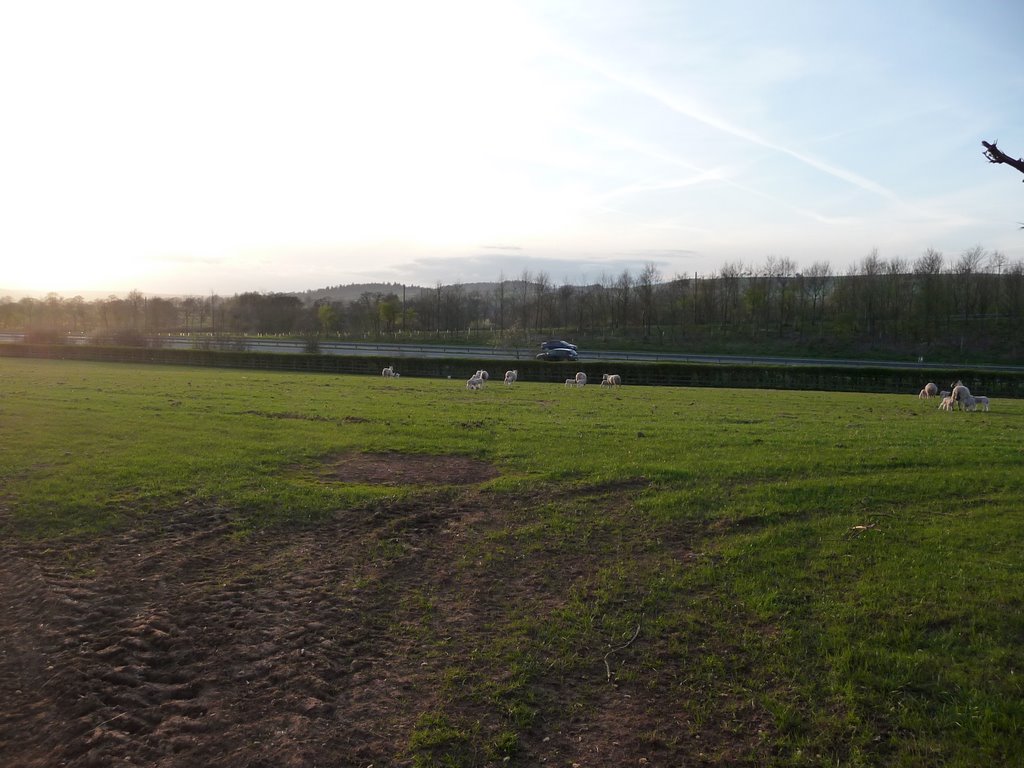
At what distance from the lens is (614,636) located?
21.1 ft

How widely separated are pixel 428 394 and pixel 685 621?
2126cm

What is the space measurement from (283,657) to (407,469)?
21.9 ft

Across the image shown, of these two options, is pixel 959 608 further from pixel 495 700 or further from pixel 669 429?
pixel 669 429

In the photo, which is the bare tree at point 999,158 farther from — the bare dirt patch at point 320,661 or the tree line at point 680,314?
the tree line at point 680,314

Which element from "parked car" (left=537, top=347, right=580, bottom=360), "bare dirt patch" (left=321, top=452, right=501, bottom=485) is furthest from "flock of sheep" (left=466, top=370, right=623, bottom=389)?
"parked car" (left=537, top=347, right=580, bottom=360)

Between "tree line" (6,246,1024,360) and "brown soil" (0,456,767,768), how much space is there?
188 ft

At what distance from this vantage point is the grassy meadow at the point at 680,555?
515 centimetres

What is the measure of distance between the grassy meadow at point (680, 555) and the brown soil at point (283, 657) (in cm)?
7

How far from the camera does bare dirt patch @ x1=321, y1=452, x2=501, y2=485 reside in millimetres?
11841

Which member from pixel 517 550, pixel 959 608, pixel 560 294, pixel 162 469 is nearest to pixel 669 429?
pixel 517 550

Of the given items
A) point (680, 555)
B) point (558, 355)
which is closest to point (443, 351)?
point (558, 355)

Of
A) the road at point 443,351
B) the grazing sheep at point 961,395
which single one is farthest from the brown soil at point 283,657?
the road at point 443,351

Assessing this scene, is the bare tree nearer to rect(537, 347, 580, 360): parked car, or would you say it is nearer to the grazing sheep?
the grazing sheep

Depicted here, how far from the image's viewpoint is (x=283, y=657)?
19.9 feet
